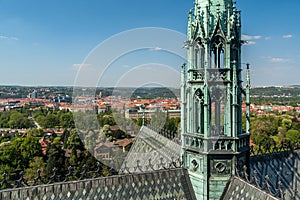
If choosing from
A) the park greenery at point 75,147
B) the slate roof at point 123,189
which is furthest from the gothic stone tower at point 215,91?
the park greenery at point 75,147

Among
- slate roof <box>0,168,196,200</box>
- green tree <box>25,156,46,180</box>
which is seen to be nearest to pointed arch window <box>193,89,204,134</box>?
slate roof <box>0,168,196,200</box>

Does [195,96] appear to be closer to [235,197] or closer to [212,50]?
[212,50]

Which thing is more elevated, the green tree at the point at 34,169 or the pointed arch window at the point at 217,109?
the pointed arch window at the point at 217,109

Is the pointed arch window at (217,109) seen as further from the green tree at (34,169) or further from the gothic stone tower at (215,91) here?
the green tree at (34,169)

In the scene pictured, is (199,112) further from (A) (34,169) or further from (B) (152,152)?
(A) (34,169)

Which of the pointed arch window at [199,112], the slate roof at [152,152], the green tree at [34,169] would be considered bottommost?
the green tree at [34,169]

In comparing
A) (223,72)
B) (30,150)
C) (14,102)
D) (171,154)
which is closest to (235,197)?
(223,72)

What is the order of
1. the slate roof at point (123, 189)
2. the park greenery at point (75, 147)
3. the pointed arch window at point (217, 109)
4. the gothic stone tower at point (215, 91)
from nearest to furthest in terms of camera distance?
the slate roof at point (123, 189) < the gothic stone tower at point (215, 91) < the pointed arch window at point (217, 109) < the park greenery at point (75, 147)
